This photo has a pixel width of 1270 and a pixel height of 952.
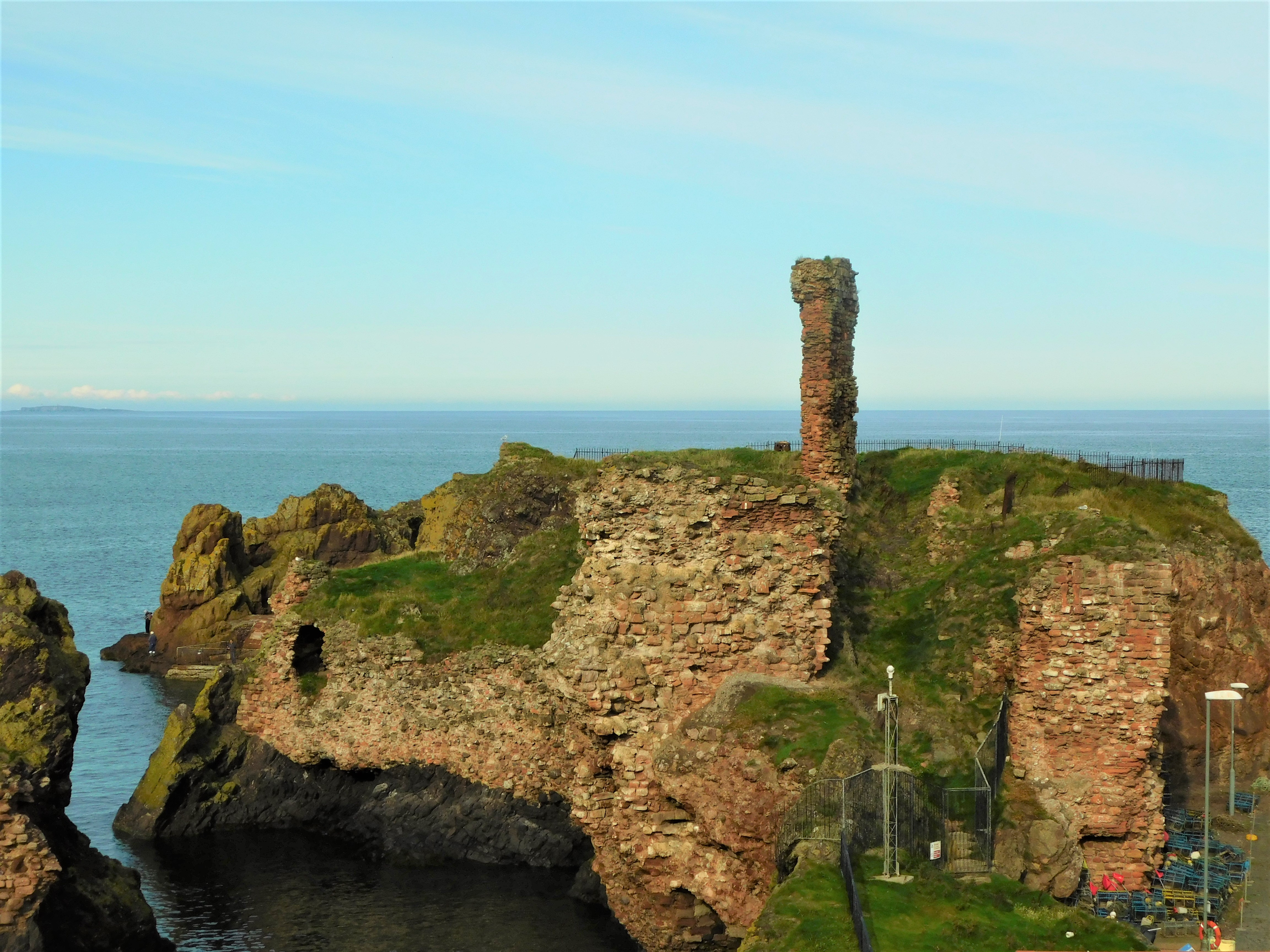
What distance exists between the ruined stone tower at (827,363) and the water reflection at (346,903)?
43.0ft

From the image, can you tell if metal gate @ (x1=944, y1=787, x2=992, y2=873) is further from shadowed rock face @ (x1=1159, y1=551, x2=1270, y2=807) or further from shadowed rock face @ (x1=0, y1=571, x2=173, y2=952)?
shadowed rock face @ (x1=1159, y1=551, x2=1270, y2=807)

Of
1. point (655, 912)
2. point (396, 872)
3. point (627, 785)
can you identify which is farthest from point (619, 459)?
point (396, 872)

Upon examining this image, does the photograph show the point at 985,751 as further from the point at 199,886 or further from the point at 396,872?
the point at 199,886

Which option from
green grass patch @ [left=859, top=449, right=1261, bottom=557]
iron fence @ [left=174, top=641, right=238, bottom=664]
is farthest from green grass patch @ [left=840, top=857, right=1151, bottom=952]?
iron fence @ [left=174, top=641, right=238, bottom=664]

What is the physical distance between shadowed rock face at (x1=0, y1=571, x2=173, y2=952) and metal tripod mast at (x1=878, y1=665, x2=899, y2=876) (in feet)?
47.6

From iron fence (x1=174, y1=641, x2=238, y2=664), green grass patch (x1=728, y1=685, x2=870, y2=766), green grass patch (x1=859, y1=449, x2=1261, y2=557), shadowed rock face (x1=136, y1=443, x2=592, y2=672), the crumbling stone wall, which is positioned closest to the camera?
green grass patch (x1=728, y1=685, x2=870, y2=766)

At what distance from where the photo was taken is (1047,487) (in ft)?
124

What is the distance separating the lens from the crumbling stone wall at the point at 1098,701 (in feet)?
68.9

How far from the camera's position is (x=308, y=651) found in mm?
35750

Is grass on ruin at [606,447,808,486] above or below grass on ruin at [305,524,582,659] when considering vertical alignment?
above

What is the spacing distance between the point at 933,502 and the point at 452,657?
14065 mm

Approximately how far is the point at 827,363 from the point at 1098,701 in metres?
15.2

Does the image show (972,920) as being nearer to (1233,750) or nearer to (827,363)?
(1233,750)

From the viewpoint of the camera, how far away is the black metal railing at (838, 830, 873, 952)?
14.6 meters
